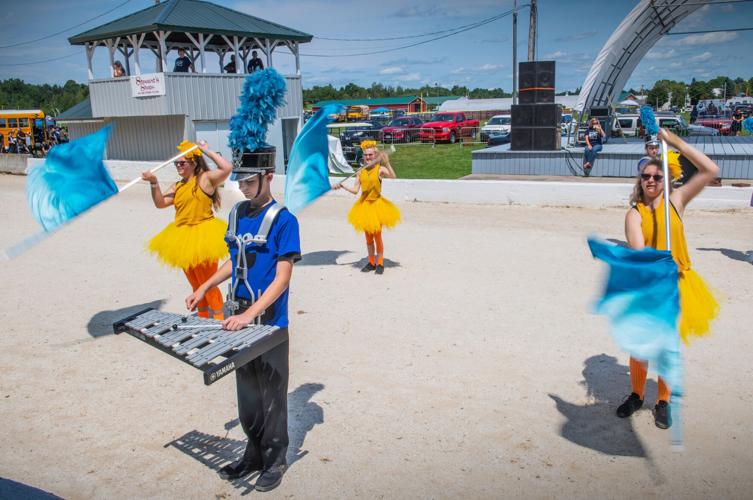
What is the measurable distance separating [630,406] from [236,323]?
302cm

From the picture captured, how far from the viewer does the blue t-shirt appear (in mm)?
3596

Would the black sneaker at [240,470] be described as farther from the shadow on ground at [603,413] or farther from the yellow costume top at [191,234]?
the yellow costume top at [191,234]

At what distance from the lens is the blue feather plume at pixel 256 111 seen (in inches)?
156

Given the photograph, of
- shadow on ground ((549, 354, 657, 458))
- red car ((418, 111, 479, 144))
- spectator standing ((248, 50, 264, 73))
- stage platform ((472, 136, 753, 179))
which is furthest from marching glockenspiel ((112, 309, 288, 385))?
red car ((418, 111, 479, 144))

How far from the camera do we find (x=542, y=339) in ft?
Result: 20.3

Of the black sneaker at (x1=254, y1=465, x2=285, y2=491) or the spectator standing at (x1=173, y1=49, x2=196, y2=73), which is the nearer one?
the black sneaker at (x1=254, y1=465, x2=285, y2=491)

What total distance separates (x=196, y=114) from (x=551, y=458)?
841 inches

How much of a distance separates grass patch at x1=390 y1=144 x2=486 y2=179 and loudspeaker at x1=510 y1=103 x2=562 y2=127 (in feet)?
8.62

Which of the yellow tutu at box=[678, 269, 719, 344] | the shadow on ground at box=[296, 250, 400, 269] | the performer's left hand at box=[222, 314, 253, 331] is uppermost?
the performer's left hand at box=[222, 314, 253, 331]

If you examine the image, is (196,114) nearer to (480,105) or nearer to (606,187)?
(606,187)

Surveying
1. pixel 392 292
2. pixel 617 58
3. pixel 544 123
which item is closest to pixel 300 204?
pixel 392 292

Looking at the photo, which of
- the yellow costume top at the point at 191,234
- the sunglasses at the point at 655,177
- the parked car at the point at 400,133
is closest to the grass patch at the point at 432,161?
the parked car at the point at 400,133

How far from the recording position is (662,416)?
4.43m

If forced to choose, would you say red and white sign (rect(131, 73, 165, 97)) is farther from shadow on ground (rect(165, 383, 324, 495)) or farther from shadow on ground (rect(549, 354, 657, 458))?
shadow on ground (rect(549, 354, 657, 458))
